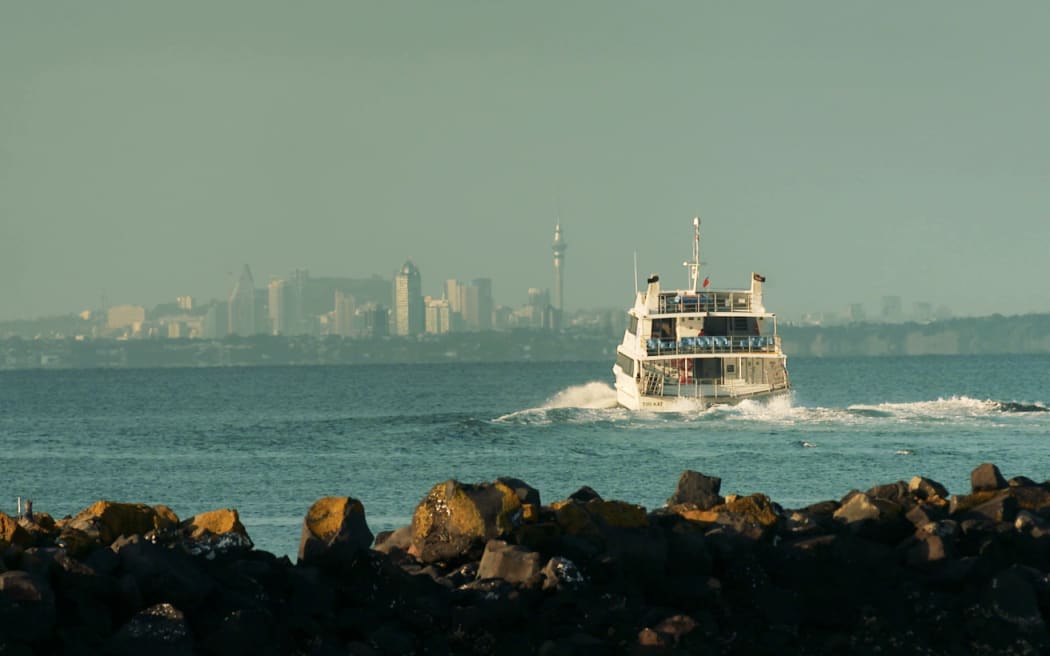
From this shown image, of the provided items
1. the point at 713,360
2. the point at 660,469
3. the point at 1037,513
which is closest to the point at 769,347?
the point at 713,360

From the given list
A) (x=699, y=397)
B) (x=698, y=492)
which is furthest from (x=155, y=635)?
(x=699, y=397)

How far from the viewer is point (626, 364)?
70.4 metres

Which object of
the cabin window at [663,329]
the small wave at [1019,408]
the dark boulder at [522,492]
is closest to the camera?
the dark boulder at [522,492]

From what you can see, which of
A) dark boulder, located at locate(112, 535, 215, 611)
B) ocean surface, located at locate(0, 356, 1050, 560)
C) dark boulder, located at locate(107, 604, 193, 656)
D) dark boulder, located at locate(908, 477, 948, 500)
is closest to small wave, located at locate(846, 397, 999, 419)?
ocean surface, located at locate(0, 356, 1050, 560)

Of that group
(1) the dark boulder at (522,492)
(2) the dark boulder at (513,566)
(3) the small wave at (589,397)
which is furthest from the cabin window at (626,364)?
(2) the dark boulder at (513,566)

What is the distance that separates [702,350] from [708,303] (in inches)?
96.2

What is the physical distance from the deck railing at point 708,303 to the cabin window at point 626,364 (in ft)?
11.5

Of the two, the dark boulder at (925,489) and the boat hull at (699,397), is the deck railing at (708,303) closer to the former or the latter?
the boat hull at (699,397)

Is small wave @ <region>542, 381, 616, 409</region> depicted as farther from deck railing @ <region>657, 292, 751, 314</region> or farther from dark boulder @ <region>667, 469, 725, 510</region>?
dark boulder @ <region>667, 469, 725, 510</region>

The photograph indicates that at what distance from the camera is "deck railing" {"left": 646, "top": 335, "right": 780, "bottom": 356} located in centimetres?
6278

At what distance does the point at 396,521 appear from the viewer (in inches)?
1180

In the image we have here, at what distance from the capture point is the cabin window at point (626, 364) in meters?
67.9

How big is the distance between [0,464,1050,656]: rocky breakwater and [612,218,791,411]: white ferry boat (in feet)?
151

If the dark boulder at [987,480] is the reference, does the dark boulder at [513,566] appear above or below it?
below
